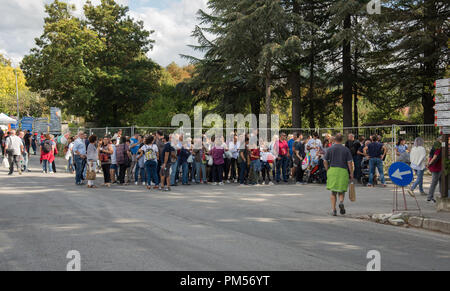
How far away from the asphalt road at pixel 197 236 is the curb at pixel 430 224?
43 centimetres

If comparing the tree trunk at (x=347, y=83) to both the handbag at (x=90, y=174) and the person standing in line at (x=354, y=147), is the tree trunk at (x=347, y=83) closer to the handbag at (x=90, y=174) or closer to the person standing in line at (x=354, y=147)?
the person standing in line at (x=354, y=147)

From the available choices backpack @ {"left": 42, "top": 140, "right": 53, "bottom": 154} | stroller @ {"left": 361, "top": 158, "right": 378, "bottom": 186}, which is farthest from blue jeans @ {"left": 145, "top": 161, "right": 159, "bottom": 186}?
stroller @ {"left": 361, "top": 158, "right": 378, "bottom": 186}

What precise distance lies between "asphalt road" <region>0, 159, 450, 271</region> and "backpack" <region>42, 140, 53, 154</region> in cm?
674

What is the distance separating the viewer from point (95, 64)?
4506cm

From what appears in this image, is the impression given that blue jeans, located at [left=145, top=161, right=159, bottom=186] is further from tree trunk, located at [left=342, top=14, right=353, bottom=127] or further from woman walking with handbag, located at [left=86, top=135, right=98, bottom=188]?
tree trunk, located at [left=342, top=14, right=353, bottom=127]

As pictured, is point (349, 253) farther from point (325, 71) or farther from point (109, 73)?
point (109, 73)

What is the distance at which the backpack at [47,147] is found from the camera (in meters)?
19.2

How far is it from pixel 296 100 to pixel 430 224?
22.5 metres

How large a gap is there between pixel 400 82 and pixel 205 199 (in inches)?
930

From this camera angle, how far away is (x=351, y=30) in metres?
24.3

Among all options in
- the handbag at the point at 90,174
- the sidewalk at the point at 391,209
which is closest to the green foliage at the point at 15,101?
the handbag at the point at 90,174

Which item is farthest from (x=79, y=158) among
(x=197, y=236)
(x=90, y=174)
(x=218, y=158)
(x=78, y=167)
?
(x=197, y=236)

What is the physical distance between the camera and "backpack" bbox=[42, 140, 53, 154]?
1916 centimetres
